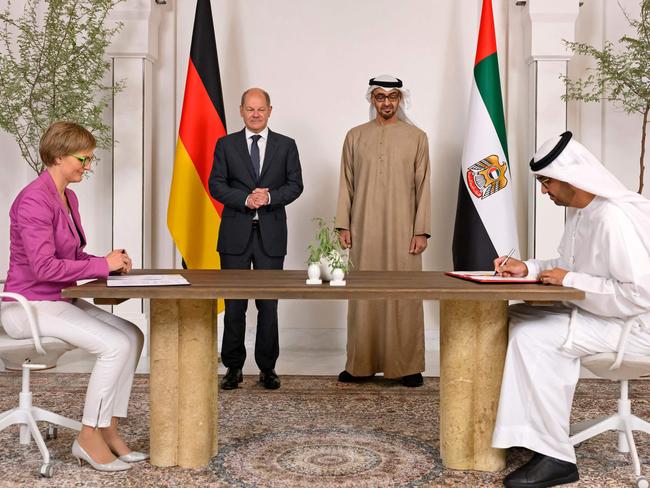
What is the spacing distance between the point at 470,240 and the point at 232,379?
1.99 m

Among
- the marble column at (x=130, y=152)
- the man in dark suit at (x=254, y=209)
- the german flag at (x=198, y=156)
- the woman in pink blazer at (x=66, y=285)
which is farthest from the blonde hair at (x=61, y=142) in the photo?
the marble column at (x=130, y=152)

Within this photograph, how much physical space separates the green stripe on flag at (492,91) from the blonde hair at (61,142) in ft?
10.6

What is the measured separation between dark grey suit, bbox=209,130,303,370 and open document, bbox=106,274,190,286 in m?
1.41

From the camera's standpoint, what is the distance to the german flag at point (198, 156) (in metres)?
5.63

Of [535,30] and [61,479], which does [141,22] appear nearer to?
[535,30]

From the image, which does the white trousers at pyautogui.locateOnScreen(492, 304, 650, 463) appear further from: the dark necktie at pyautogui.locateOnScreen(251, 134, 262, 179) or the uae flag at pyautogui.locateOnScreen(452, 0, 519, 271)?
the uae flag at pyautogui.locateOnScreen(452, 0, 519, 271)

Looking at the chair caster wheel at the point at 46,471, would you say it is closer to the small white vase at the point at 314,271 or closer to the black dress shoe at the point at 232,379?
the small white vase at the point at 314,271

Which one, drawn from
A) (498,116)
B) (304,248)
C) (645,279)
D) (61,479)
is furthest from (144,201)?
(645,279)

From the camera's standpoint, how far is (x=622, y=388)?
3.28m

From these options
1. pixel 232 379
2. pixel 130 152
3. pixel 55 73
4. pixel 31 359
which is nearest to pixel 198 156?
pixel 130 152

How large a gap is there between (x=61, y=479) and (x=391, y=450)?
1399mm

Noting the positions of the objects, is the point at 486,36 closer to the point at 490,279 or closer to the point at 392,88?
the point at 392,88

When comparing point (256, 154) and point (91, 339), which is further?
point (256, 154)

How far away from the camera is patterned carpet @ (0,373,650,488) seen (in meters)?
3.07
